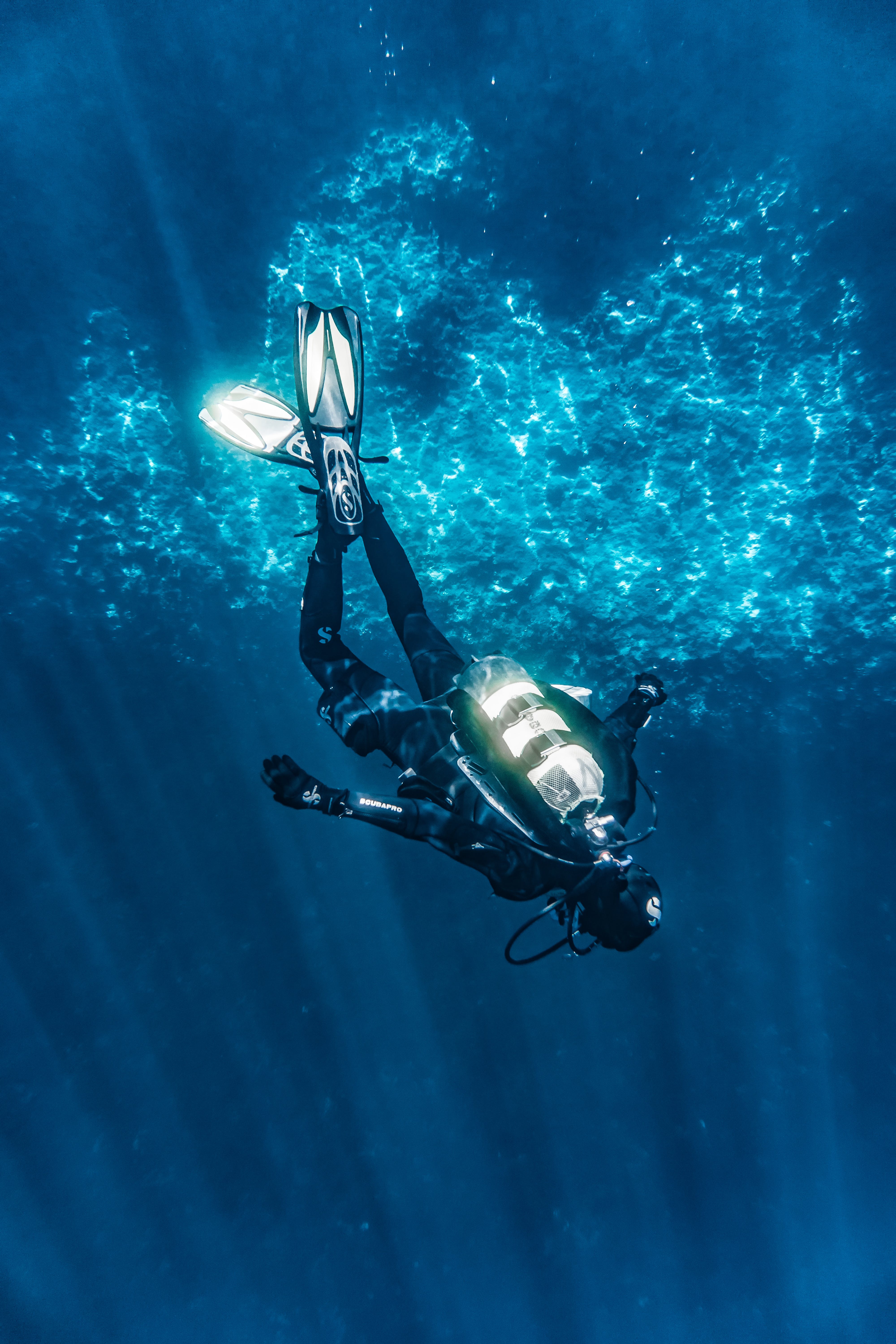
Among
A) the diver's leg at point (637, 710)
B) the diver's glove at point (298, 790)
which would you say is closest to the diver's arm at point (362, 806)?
the diver's glove at point (298, 790)

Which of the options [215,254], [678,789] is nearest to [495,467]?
[215,254]

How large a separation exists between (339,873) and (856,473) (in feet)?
48.9

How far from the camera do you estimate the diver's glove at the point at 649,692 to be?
4297mm

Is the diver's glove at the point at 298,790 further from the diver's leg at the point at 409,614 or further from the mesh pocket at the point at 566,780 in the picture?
the diver's leg at the point at 409,614

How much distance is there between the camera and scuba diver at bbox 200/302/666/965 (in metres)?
2.98

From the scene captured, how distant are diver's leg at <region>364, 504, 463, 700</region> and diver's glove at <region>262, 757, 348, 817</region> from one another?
1.42 meters

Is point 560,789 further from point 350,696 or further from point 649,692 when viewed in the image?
point 350,696

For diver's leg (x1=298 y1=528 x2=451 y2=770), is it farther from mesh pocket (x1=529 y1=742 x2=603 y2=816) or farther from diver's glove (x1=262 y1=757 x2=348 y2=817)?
mesh pocket (x1=529 y1=742 x2=603 y2=816)

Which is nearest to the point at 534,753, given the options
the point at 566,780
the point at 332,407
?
the point at 566,780

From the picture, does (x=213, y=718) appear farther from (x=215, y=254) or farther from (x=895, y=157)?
(x=895, y=157)

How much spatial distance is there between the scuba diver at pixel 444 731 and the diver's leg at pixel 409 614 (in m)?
0.01

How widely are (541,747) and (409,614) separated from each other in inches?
78.5

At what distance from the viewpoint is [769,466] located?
8.80 meters

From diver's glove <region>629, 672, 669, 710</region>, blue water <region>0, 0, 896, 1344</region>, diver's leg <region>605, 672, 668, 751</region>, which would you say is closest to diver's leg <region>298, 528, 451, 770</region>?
diver's leg <region>605, 672, 668, 751</region>
